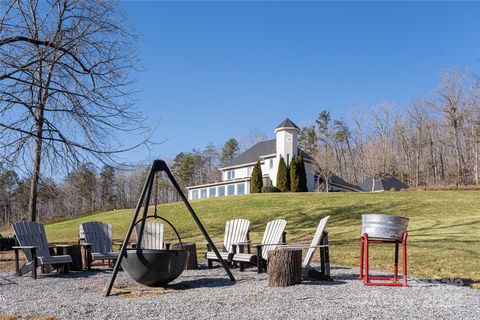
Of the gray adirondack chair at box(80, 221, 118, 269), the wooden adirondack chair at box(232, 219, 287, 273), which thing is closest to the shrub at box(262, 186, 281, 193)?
the gray adirondack chair at box(80, 221, 118, 269)

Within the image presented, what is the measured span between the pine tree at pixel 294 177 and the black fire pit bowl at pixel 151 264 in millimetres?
28502

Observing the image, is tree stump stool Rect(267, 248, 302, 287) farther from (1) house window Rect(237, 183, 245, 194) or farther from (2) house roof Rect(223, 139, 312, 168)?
(1) house window Rect(237, 183, 245, 194)

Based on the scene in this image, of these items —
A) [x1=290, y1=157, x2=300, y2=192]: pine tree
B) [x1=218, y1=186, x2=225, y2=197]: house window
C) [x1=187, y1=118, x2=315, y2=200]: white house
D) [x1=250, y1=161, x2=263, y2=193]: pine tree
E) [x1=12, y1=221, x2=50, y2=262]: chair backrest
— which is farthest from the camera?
[x1=218, y1=186, x2=225, y2=197]: house window

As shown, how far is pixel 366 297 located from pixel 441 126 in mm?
43815

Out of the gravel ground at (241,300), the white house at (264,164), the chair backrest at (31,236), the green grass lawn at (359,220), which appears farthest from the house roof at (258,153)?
the gravel ground at (241,300)

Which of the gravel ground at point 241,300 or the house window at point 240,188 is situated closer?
the gravel ground at point 241,300

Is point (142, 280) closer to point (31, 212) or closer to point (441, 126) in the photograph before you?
point (31, 212)

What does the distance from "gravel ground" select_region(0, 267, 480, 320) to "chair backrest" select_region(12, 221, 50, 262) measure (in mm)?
985

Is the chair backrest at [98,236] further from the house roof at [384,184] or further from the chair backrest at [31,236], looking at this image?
the house roof at [384,184]

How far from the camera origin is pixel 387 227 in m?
6.01

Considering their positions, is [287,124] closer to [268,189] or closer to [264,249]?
[268,189]

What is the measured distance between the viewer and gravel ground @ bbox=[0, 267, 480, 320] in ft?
14.7

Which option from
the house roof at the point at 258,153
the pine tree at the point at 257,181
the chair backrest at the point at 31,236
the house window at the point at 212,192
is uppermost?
the house roof at the point at 258,153

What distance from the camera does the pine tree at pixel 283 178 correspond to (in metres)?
34.8
